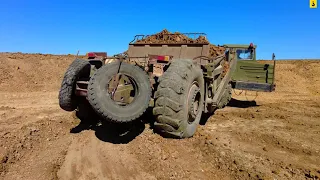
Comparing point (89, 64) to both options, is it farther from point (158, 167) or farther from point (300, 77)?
point (300, 77)

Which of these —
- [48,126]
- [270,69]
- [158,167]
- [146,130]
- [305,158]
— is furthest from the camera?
[270,69]

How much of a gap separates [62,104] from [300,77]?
19.4 metres

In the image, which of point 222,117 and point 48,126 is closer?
point 48,126

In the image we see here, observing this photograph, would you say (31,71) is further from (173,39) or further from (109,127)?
(109,127)

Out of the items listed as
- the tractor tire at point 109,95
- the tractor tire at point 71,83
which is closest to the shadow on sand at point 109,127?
the tractor tire at point 71,83

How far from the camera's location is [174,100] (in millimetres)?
5008

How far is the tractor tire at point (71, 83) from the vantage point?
5.73 metres

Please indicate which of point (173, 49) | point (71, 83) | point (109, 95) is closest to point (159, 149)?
point (109, 95)

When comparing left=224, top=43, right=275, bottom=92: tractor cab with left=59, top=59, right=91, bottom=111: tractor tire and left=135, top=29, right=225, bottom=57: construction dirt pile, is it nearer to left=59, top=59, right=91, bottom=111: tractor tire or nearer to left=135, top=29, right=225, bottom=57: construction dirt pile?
left=135, top=29, right=225, bottom=57: construction dirt pile

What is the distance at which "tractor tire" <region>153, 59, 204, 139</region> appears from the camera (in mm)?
5004

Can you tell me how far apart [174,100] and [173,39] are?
389 cm

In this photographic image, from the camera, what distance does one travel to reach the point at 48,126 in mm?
6590

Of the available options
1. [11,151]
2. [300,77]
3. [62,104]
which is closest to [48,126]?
[62,104]

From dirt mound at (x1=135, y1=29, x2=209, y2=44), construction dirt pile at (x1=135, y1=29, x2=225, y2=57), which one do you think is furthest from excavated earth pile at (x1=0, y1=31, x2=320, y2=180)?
dirt mound at (x1=135, y1=29, x2=209, y2=44)
